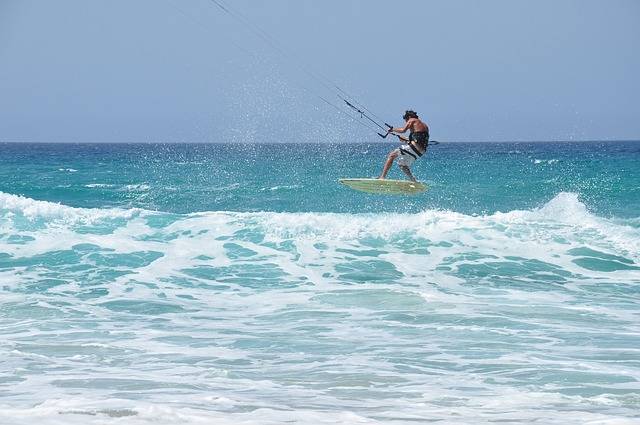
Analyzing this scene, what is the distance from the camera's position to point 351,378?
7.46m

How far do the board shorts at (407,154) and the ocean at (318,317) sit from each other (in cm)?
197

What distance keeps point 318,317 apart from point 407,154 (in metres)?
5.63

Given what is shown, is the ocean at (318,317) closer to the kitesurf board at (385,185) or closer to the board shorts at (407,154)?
the kitesurf board at (385,185)

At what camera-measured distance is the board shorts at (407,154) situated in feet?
49.8

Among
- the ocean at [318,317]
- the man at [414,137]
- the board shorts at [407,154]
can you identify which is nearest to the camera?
the ocean at [318,317]

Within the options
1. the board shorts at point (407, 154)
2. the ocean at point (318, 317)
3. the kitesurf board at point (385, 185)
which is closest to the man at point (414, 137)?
the board shorts at point (407, 154)

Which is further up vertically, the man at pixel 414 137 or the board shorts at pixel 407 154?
the man at pixel 414 137

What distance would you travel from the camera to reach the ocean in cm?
663

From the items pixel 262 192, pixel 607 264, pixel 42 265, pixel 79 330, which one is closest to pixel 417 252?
pixel 607 264

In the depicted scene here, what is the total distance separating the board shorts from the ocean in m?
1.97

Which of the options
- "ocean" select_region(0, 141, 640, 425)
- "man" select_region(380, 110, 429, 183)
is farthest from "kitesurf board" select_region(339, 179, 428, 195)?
"ocean" select_region(0, 141, 640, 425)

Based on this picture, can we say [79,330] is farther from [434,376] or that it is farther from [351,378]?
[434,376]

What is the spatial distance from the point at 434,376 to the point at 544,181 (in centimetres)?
2969

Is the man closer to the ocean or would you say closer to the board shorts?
the board shorts
